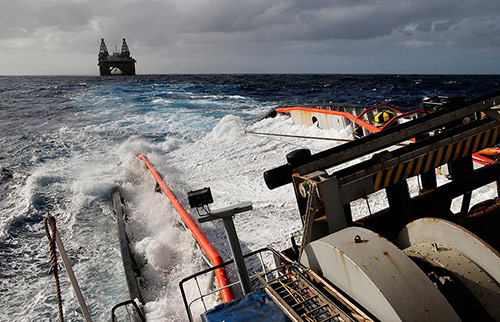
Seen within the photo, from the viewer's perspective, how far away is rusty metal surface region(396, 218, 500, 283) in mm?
2514

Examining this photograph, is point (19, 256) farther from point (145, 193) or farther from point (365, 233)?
point (365, 233)

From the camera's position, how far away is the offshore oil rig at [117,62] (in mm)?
107125

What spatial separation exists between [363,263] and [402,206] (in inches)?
84.7

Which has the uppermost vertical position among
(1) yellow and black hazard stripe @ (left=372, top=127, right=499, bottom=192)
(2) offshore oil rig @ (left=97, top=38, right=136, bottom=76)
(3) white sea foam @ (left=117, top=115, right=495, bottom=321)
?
(2) offshore oil rig @ (left=97, top=38, right=136, bottom=76)

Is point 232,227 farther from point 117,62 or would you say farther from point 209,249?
point 117,62

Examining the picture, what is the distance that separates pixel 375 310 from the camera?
2.31m

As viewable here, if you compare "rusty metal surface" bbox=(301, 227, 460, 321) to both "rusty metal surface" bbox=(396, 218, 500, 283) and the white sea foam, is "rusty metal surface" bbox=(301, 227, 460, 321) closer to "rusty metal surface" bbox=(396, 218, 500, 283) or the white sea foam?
"rusty metal surface" bbox=(396, 218, 500, 283)

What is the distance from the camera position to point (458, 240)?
2.69 meters

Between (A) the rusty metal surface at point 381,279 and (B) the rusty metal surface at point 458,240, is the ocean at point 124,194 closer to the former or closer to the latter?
(A) the rusty metal surface at point 381,279

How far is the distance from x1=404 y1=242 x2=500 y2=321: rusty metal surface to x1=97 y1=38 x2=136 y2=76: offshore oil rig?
381 feet

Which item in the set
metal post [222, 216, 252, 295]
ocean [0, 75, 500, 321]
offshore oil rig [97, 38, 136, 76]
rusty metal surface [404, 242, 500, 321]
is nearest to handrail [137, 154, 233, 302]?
ocean [0, 75, 500, 321]

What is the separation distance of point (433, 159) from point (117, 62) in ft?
380

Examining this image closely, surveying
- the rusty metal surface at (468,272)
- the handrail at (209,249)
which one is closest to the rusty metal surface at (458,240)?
the rusty metal surface at (468,272)

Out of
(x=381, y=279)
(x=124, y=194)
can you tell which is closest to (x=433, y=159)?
(x=381, y=279)
